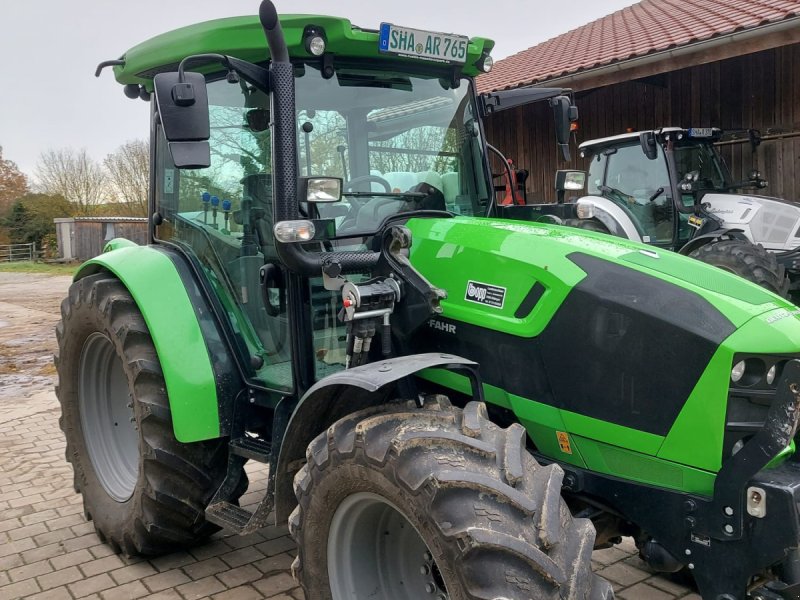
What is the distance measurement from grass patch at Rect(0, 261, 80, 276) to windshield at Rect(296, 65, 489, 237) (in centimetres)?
2775

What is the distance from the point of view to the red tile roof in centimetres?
862

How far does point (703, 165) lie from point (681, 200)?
61cm

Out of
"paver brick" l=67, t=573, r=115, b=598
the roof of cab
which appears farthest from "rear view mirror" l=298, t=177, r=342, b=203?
the roof of cab

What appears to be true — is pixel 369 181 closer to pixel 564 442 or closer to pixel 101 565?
pixel 564 442

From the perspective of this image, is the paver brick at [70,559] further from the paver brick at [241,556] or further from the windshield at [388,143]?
the windshield at [388,143]

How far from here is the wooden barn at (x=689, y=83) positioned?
8.62 meters

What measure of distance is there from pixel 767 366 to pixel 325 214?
171 centimetres

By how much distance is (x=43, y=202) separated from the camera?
39594 millimetres

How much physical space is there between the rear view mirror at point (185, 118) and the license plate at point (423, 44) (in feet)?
2.67

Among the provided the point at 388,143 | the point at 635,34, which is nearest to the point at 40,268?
the point at 635,34

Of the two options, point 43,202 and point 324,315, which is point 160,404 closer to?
point 324,315

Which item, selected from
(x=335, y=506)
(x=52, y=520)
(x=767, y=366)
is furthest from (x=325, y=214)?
(x=52, y=520)

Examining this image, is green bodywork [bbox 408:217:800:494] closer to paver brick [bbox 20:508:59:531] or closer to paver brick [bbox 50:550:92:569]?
paver brick [bbox 50:550:92:569]

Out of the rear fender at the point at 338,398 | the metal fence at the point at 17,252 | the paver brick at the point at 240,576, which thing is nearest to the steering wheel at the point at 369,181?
the rear fender at the point at 338,398
